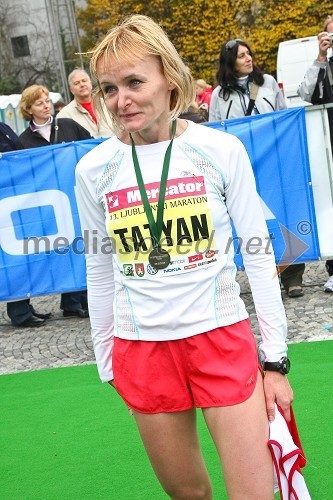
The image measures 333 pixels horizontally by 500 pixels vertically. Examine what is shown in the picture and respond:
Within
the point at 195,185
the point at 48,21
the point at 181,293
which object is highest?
the point at 48,21

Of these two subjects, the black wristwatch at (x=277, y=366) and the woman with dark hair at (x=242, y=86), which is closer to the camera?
the black wristwatch at (x=277, y=366)

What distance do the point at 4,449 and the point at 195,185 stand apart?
2930 millimetres

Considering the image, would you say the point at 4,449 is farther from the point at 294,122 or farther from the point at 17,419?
the point at 294,122

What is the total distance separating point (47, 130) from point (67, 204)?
3.71 feet

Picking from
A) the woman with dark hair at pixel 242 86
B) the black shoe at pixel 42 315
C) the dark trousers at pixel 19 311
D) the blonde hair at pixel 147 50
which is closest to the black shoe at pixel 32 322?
the dark trousers at pixel 19 311

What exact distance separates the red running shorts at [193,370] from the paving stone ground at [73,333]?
3885 mm

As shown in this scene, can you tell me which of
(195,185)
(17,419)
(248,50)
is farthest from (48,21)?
(195,185)

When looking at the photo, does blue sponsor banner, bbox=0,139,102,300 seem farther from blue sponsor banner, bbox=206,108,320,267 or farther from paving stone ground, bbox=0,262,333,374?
blue sponsor banner, bbox=206,108,320,267

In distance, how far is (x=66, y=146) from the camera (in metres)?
7.80

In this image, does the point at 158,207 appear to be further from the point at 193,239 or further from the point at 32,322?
the point at 32,322

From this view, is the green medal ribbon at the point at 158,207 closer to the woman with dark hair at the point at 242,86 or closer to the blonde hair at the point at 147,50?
the blonde hair at the point at 147,50

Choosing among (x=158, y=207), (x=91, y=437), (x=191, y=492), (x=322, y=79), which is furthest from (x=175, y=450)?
(x=322, y=79)

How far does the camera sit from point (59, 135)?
8461 millimetres

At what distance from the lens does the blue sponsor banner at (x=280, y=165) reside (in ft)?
24.9
